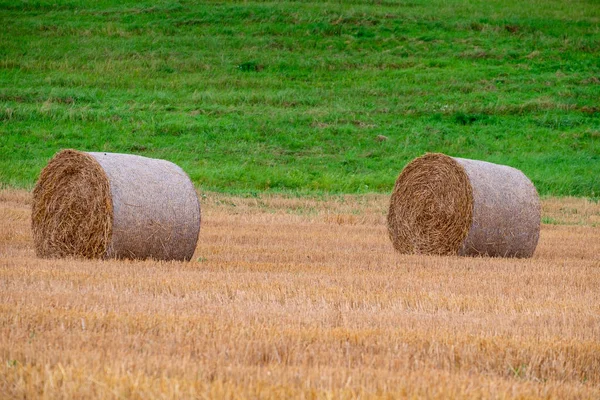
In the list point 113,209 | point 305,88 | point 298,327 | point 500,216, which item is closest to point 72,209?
point 113,209

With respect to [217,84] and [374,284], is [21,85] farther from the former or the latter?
[374,284]

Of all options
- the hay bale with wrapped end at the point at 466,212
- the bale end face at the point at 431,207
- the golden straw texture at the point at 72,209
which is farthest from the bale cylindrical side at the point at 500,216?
the golden straw texture at the point at 72,209

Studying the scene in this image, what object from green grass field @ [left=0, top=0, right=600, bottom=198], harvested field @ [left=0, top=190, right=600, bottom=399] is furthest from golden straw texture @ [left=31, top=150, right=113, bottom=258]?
green grass field @ [left=0, top=0, right=600, bottom=198]

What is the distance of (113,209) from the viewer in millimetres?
11117

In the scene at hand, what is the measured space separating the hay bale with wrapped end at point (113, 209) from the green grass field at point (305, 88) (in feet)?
43.1

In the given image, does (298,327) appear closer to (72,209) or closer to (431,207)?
(72,209)

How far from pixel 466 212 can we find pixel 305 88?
87.1ft

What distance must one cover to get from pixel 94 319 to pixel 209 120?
2746cm

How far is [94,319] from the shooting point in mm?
6910

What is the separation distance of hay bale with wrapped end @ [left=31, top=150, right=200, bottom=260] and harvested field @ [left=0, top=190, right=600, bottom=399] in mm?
432

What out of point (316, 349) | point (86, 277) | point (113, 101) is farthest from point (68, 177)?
point (113, 101)

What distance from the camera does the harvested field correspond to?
17.1 feet

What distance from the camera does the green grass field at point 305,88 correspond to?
30.0 meters

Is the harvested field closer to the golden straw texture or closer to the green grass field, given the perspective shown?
the golden straw texture
